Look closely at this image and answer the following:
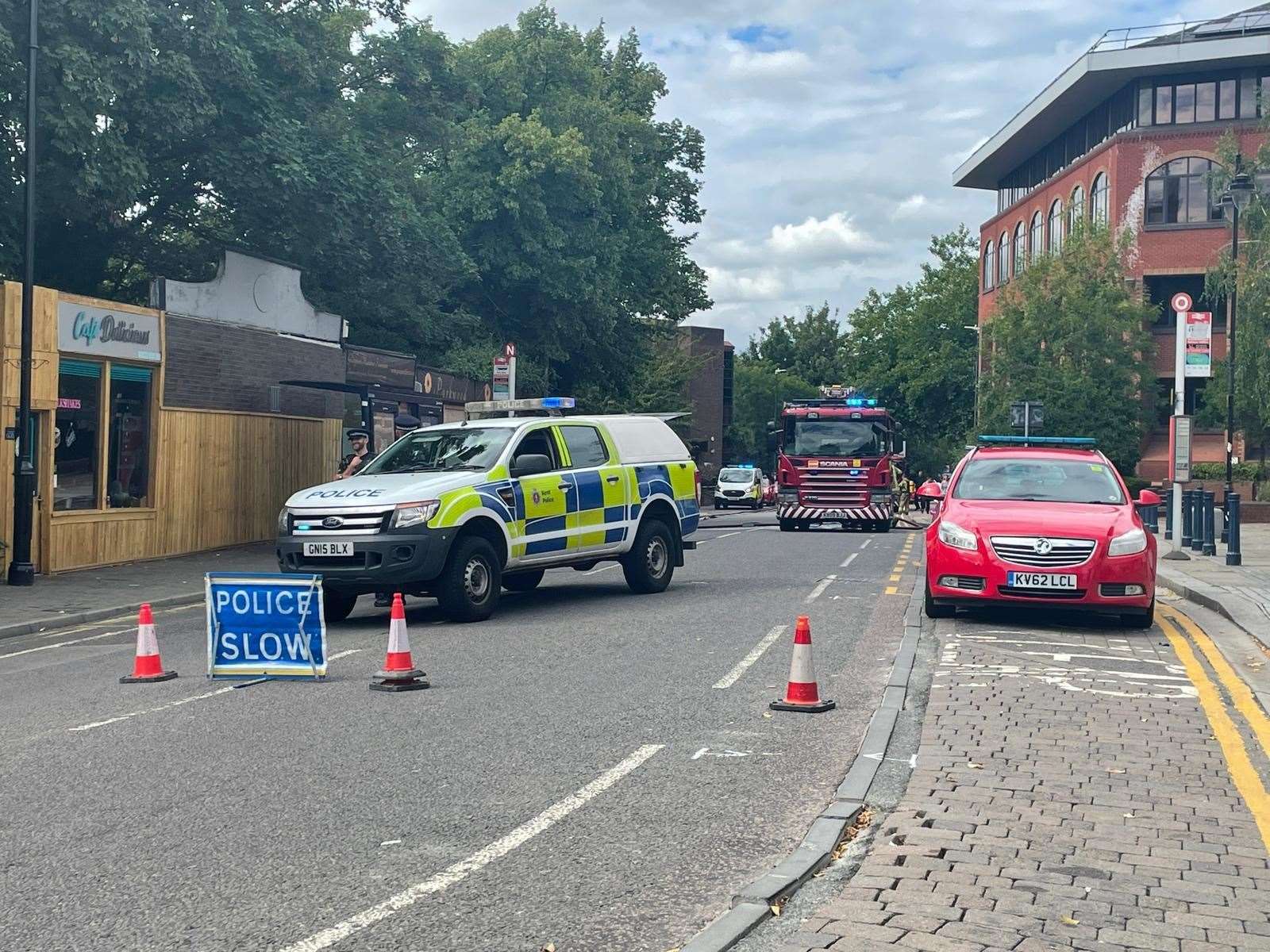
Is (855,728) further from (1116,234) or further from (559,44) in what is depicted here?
(1116,234)

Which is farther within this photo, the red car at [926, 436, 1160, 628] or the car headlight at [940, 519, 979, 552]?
the car headlight at [940, 519, 979, 552]

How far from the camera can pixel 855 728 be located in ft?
26.7

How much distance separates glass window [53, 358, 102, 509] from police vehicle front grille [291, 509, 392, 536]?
7.36 metres

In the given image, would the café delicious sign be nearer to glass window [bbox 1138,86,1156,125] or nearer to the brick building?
the brick building

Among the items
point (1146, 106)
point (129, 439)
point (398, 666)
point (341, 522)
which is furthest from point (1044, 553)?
point (1146, 106)

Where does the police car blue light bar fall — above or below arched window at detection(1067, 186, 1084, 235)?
below

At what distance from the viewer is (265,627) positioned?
32.8 feet

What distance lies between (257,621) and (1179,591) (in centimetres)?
1143

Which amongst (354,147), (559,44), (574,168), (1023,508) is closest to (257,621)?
(1023,508)

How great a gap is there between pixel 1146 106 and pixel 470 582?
4754 centimetres

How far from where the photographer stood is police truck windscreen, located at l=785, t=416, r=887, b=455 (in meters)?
32.0

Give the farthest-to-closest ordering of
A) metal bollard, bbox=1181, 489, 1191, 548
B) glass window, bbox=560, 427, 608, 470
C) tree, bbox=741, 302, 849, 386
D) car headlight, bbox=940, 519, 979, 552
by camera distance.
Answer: tree, bbox=741, 302, 849, 386 < metal bollard, bbox=1181, 489, 1191, 548 < glass window, bbox=560, 427, 608, 470 < car headlight, bbox=940, 519, 979, 552

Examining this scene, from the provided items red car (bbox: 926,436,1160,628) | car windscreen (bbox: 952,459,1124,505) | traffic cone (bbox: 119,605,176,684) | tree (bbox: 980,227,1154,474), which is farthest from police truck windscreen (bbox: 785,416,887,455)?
traffic cone (bbox: 119,605,176,684)

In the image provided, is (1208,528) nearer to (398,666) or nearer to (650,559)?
(650,559)
